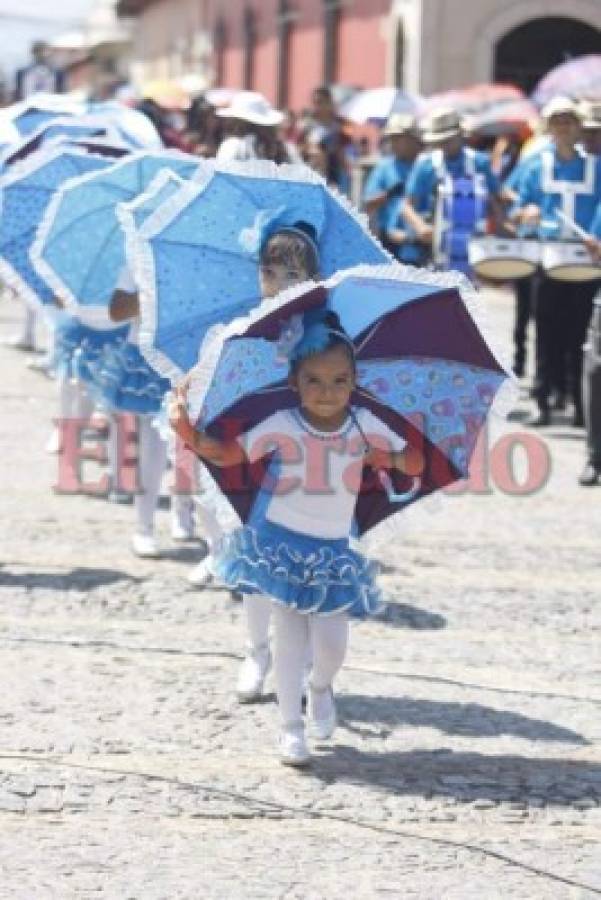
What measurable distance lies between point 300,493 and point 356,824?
3.32 ft

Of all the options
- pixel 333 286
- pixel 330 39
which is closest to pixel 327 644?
pixel 333 286

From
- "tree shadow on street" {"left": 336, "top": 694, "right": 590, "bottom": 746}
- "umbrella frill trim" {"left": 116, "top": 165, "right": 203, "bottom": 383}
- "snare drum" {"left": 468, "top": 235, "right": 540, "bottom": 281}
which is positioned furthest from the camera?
"snare drum" {"left": 468, "top": 235, "right": 540, "bottom": 281}

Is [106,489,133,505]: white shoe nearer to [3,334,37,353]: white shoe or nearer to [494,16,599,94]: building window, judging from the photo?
[3,334,37,353]: white shoe

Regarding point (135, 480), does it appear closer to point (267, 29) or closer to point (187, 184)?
point (187, 184)

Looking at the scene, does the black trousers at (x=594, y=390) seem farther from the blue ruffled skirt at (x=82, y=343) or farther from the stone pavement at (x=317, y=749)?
the blue ruffled skirt at (x=82, y=343)

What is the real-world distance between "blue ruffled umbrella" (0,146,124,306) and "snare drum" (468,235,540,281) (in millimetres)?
4140

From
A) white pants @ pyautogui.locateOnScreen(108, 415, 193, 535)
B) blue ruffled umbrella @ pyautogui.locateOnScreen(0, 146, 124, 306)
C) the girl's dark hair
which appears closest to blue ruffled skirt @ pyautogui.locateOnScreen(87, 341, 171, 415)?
white pants @ pyautogui.locateOnScreen(108, 415, 193, 535)

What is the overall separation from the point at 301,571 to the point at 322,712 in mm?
496

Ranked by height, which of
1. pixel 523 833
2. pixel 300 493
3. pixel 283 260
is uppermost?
pixel 283 260

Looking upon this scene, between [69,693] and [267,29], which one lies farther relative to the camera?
[267,29]

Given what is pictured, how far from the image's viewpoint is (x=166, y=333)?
7254 mm

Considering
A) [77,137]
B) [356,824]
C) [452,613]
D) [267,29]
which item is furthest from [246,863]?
[267,29]

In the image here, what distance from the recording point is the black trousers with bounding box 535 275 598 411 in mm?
14211

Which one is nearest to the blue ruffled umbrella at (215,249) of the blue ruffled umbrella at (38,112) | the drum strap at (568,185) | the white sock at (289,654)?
the white sock at (289,654)
